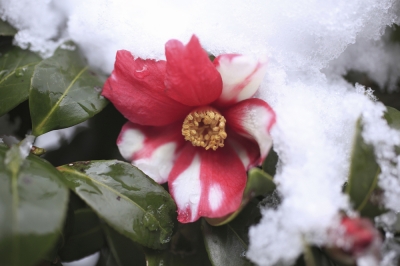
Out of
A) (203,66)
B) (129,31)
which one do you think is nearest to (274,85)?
(203,66)

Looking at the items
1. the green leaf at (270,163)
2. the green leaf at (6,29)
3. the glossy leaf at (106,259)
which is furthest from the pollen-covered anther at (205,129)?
the green leaf at (6,29)

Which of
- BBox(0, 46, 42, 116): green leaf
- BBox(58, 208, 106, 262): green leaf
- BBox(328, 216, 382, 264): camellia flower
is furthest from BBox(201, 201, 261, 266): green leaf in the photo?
BBox(0, 46, 42, 116): green leaf

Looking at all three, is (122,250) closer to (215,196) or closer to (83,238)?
(83,238)

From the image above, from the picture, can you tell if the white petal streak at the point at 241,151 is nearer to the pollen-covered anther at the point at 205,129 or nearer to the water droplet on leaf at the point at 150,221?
the pollen-covered anther at the point at 205,129

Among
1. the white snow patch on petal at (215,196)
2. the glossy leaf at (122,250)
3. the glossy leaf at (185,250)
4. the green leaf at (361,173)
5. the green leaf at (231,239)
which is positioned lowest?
the glossy leaf at (122,250)

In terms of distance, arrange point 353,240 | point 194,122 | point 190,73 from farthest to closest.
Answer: point 194,122
point 190,73
point 353,240

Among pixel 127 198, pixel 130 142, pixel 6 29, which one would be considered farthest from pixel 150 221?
pixel 6 29

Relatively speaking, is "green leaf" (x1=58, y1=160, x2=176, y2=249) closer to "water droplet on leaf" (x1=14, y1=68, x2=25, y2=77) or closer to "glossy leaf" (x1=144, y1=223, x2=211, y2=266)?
"glossy leaf" (x1=144, y1=223, x2=211, y2=266)
